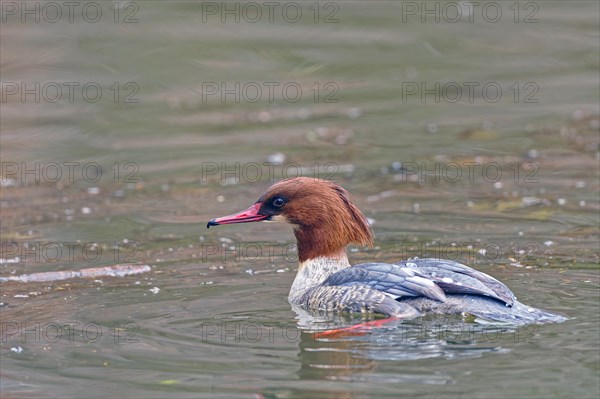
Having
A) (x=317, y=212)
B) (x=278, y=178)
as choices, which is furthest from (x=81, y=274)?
(x=278, y=178)

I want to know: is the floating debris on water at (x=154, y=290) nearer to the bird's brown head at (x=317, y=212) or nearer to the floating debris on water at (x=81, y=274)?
the floating debris on water at (x=81, y=274)

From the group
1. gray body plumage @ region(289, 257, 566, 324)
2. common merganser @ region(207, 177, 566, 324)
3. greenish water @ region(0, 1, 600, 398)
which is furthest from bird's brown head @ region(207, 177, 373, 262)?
greenish water @ region(0, 1, 600, 398)

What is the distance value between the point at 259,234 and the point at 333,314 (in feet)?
8.95

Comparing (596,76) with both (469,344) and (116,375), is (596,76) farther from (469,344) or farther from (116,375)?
(116,375)

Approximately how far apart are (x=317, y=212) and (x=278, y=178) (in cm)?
383

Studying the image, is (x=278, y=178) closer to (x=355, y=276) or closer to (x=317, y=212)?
(x=317, y=212)

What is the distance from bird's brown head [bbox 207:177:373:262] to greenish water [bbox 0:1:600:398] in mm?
560

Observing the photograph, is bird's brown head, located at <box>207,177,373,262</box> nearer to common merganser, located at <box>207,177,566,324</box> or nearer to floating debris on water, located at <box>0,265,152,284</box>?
common merganser, located at <box>207,177,566,324</box>

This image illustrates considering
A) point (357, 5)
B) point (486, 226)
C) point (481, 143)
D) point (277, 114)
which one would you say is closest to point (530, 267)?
point (486, 226)

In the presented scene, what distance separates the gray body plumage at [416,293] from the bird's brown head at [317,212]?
0.41 metres

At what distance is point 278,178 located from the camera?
42.6 feet

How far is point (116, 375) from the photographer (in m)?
7.18

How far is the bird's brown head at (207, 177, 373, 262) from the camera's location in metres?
9.17

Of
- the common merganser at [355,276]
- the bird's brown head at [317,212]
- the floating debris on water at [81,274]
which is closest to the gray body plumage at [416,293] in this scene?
the common merganser at [355,276]
